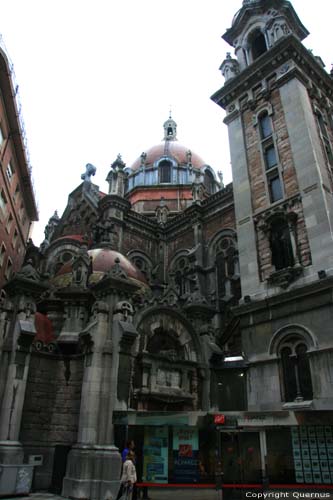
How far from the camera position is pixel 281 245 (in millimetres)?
19984

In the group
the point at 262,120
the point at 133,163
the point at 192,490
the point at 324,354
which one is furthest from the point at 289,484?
the point at 133,163

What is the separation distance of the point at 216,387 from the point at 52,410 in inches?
272

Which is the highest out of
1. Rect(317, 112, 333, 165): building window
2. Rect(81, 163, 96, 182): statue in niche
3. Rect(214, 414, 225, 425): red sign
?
Rect(81, 163, 96, 182): statue in niche

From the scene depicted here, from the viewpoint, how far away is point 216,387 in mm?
17172

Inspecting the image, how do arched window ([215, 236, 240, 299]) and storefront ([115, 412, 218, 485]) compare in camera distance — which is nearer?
storefront ([115, 412, 218, 485])

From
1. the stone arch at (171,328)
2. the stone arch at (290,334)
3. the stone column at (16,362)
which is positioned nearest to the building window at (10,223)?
the stone column at (16,362)

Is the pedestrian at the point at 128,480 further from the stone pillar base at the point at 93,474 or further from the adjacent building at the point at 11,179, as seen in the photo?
the adjacent building at the point at 11,179

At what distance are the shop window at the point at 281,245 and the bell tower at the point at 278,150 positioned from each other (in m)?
0.05

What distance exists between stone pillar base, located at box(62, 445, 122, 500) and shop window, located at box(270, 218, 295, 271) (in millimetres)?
11662

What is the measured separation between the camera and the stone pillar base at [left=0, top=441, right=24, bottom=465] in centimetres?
1203

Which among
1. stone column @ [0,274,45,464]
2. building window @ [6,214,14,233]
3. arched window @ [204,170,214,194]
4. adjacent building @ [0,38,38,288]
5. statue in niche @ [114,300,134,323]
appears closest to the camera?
stone column @ [0,274,45,464]

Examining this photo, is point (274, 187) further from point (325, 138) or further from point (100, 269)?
point (100, 269)

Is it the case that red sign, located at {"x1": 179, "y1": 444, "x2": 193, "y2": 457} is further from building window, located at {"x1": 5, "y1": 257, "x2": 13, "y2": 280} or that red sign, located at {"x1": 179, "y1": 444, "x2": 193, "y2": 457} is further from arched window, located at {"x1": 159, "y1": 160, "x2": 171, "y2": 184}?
arched window, located at {"x1": 159, "y1": 160, "x2": 171, "y2": 184}

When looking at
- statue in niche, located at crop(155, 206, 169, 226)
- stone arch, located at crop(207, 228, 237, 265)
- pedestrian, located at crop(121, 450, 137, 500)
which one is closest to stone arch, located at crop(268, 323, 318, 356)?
pedestrian, located at crop(121, 450, 137, 500)
